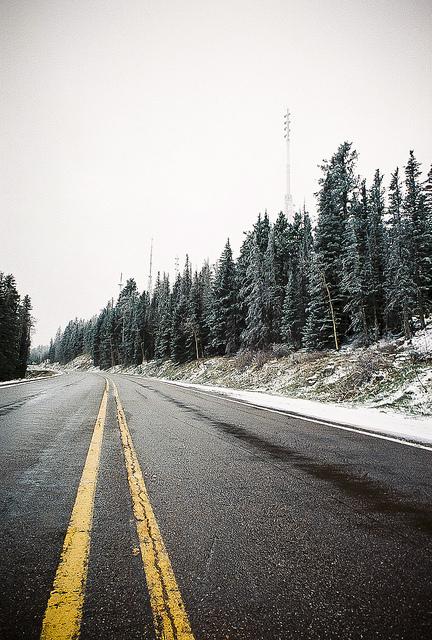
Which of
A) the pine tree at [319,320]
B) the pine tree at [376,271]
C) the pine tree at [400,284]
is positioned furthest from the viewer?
the pine tree at [319,320]

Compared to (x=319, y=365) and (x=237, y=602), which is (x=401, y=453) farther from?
(x=319, y=365)

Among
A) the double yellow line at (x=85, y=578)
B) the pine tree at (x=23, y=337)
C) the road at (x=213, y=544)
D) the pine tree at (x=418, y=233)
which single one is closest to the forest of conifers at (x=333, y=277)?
the pine tree at (x=418, y=233)

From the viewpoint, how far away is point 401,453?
5.12 m

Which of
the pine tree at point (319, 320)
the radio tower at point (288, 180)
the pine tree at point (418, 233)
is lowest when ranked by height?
the pine tree at point (319, 320)

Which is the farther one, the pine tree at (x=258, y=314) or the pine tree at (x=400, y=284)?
the pine tree at (x=258, y=314)

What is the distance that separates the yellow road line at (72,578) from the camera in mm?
1439

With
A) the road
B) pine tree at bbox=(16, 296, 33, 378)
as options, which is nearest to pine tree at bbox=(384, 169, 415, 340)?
the road

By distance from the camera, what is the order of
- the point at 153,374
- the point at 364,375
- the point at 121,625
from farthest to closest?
the point at 153,374 → the point at 364,375 → the point at 121,625

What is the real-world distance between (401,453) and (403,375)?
905cm

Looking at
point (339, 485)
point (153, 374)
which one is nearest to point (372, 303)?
point (339, 485)

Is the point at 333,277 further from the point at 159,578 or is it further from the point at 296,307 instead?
the point at 159,578

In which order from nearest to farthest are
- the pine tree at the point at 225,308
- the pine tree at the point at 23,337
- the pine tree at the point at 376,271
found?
the pine tree at the point at 376,271 < the pine tree at the point at 225,308 < the pine tree at the point at 23,337

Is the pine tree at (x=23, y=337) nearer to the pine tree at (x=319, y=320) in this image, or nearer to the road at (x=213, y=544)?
the pine tree at (x=319, y=320)

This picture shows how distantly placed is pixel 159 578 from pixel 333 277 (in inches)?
1130
